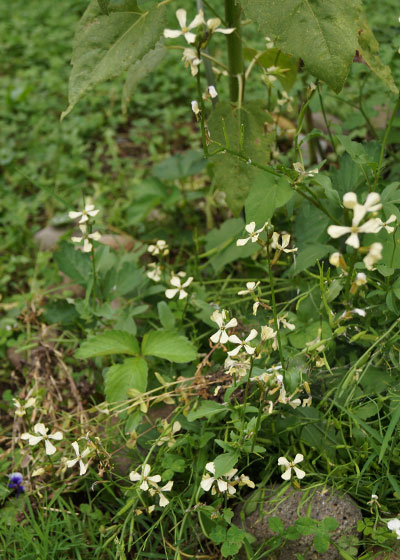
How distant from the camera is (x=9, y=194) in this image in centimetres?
277

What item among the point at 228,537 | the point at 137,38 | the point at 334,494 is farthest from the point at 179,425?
the point at 137,38

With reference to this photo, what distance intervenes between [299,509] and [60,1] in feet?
12.0

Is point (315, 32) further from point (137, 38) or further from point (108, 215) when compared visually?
point (108, 215)

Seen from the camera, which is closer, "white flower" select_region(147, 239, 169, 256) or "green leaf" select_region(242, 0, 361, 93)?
"green leaf" select_region(242, 0, 361, 93)

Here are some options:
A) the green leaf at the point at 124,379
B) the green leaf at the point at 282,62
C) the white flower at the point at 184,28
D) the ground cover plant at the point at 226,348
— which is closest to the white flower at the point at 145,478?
the ground cover plant at the point at 226,348

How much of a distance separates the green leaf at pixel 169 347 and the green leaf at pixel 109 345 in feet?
0.13

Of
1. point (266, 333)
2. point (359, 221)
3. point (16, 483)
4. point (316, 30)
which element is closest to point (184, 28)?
point (316, 30)

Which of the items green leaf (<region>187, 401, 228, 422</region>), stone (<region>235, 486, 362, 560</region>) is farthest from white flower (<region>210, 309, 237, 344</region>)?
stone (<region>235, 486, 362, 560</region>)

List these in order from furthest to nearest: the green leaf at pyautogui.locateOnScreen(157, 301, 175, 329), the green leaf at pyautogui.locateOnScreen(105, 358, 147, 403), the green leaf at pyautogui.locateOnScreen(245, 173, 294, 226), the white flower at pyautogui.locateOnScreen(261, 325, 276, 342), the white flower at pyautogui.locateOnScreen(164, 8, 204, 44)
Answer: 1. the green leaf at pyautogui.locateOnScreen(157, 301, 175, 329)
2. the green leaf at pyautogui.locateOnScreen(105, 358, 147, 403)
3. the green leaf at pyautogui.locateOnScreen(245, 173, 294, 226)
4. the white flower at pyautogui.locateOnScreen(261, 325, 276, 342)
5. the white flower at pyautogui.locateOnScreen(164, 8, 204, 44)

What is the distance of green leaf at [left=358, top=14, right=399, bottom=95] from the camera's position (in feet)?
5.31

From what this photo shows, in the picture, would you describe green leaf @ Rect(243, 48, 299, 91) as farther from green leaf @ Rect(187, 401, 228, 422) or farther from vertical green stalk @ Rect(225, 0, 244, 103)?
green leaf @ Rect(187, 401, 228, 422)

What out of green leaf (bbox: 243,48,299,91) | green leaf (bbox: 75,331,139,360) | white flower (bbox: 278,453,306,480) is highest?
green leaf (bbox: 243,48,299,91)

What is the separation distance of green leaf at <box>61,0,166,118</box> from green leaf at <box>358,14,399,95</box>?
532 millimetres

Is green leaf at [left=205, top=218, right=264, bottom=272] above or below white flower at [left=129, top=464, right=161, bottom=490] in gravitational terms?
above
